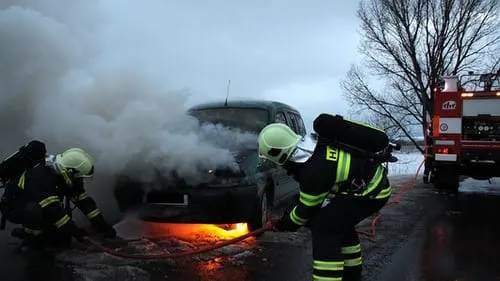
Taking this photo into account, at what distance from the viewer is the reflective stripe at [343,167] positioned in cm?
372

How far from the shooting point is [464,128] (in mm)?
10875

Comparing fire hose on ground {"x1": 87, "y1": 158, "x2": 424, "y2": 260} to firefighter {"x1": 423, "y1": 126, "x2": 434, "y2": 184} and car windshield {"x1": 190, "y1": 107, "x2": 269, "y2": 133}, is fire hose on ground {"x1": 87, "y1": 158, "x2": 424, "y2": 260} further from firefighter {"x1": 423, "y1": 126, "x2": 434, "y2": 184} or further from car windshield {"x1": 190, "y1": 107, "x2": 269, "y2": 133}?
car windshield {"x1": 190, "y1": 107, "x2": 269, "y2": 133}

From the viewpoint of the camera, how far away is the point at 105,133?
5824 millimetres

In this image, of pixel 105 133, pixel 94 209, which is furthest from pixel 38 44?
pixel 94 209

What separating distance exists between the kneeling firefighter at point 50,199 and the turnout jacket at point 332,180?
2.46 meters

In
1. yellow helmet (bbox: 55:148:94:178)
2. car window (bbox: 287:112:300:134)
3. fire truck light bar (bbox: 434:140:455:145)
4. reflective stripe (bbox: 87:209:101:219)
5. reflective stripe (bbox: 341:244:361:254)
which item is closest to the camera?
reflective stripe (bbox: 341:244:361:254)

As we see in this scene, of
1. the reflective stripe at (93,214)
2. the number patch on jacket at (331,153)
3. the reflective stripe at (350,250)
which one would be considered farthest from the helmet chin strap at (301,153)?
the reflective stripe at (93,214)

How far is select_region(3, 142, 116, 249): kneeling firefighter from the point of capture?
5.06 metres

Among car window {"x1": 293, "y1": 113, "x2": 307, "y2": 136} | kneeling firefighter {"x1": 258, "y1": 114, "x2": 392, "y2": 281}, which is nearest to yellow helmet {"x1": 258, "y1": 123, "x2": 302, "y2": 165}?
kneeling firefighter {"x1": 258, "y1": 114, "x2": 392, "y2": 281}

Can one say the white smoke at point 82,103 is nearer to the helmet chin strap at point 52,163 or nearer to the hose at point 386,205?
the helmet chin strap at point 52,163

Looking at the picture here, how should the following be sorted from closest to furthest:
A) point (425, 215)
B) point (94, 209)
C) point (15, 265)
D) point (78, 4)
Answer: point (15, 265) < point (94, 209) < point (78, 4) < point (425, 215)

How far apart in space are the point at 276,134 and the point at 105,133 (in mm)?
2561

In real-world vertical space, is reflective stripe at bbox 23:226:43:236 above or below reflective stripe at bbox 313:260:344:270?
below

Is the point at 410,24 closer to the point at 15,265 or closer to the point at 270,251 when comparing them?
the point at 270,251
